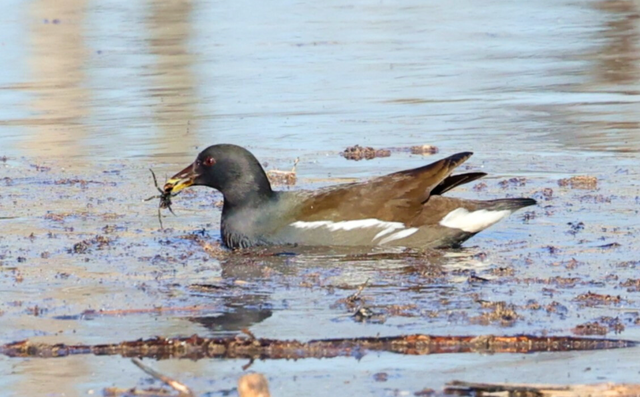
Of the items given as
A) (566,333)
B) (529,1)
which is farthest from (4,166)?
(529,1)

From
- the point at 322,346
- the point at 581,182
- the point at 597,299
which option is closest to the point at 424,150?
the point at 581,182

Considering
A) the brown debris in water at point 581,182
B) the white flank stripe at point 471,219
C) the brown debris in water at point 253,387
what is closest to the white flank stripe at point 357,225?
the white flank stripe at point 471,219

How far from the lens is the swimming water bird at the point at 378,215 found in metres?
9.32

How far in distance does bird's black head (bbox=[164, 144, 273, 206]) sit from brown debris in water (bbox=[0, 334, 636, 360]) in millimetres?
3305

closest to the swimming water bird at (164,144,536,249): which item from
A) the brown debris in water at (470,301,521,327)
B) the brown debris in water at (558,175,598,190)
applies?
the brown debris in water at (558,175,598,190)

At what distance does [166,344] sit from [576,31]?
15547 mm

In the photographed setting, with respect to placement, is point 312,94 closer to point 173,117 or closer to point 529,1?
point 173,117

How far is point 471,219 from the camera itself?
9367 mm

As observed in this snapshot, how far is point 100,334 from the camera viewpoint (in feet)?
22.9

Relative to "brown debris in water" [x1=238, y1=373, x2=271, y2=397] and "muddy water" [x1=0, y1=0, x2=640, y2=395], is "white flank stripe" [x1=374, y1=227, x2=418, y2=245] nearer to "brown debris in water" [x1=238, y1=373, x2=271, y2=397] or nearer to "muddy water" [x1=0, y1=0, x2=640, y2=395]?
"muddy water" [x1=0, y1=0, x2=640, y2=395]

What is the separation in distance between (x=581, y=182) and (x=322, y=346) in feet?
17.0

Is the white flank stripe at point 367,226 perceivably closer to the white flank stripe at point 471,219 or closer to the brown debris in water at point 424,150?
the white flank stripe at point 471,219

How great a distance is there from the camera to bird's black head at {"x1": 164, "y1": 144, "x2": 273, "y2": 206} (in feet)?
31.9

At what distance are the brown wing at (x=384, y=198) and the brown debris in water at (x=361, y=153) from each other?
2948 millimetres
